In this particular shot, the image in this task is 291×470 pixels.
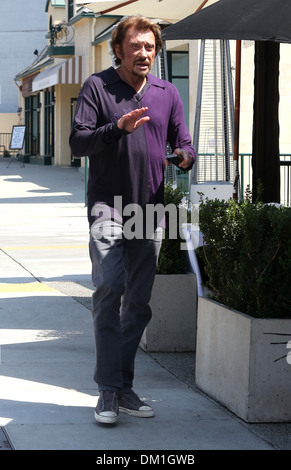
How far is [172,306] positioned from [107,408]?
1.86 m

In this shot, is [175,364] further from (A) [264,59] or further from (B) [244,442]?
Result: (A) [264,59]

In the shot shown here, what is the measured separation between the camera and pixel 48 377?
5809mm

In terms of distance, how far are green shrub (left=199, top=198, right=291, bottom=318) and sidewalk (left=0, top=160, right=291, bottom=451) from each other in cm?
60

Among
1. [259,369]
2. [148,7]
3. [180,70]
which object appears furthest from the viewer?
[180,70]

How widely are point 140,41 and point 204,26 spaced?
762 mm

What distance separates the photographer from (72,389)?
5.52m

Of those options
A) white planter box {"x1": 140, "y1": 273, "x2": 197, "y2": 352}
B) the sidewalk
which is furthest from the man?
white planter box {"x1": 140, "y1": 273, "x2": 197, "y2": 352}

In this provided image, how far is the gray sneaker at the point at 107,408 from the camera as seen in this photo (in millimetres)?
4727

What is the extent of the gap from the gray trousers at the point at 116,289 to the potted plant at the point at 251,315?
48cm

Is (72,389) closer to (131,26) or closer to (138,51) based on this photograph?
(138,51)

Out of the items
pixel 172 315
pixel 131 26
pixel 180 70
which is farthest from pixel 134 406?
pixel 180 70

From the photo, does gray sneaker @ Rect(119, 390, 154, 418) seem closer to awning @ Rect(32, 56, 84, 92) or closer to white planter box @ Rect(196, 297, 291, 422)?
white planter box @ Rect(196, 297, 291, 422)

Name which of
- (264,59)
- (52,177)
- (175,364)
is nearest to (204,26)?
(264,59)

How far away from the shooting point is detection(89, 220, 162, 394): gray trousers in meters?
4.75
